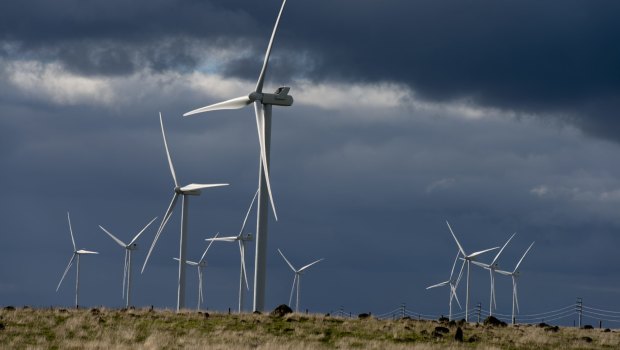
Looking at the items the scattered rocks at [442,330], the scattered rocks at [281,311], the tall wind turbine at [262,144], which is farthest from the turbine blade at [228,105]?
the scattered rocks at [442,330]

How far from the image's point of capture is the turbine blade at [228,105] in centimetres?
7544

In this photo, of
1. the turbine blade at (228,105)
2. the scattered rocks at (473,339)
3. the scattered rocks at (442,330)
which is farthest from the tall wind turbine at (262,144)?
the scattered rocks at (473,339)

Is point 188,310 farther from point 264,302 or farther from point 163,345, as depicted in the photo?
point 163,345

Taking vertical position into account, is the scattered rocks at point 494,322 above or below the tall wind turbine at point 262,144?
below

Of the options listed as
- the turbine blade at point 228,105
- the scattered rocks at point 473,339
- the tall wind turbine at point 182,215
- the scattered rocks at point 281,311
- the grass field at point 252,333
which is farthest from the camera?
the tall wind turbine at point 182,215

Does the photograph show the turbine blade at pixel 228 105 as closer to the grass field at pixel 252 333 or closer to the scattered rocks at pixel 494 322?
the grass field at pixel 252 333

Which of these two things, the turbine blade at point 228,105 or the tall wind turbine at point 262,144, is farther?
the turbine blade at point 228,105

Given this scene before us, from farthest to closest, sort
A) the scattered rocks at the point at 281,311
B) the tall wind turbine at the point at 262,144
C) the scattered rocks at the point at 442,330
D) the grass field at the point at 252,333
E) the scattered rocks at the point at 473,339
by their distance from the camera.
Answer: the tall wind turbine at the point at 262,144 < the scattered rocks at the point at 281,311 < the scattered rocks at the point at 442,330 < the scattered rocks at the point at 473,339 < the grass field at the point at 252,333

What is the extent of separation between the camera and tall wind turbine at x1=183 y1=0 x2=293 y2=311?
7000 centimetres

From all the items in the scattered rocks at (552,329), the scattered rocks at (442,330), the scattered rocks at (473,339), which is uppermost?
the scattered rocks at (552,329)

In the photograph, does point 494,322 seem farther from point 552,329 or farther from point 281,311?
point 281,311

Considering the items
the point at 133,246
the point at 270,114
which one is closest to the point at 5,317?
the point at 270,114

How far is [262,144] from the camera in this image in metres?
69.5

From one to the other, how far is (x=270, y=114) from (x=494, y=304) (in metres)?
61.7
